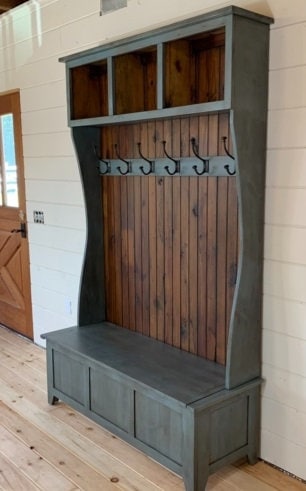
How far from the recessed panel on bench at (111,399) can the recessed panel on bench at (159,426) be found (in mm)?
72

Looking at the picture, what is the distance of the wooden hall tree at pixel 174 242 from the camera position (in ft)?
7.25

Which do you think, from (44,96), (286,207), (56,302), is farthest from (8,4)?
(286,207)

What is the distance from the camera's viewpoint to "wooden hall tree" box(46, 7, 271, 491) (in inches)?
87.0

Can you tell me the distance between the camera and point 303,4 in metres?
2.08

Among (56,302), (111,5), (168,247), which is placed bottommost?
(56,302)

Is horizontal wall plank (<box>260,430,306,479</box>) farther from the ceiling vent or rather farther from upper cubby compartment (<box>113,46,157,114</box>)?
the ceiling vent

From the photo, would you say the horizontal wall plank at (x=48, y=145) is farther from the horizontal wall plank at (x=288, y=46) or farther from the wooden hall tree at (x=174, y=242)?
the horizontal wall plank at (x=288, y=46)

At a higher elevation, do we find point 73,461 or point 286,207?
point 286,207

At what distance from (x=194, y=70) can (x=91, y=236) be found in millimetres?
1237

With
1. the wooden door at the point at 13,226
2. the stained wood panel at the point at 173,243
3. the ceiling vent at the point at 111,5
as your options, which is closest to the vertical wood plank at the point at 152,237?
the stained wood panel at the point at 173,243

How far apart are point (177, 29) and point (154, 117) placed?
41 cm

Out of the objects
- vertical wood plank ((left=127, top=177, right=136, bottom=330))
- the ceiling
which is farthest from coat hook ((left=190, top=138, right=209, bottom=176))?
the ceiling

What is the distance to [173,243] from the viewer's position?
2775mm

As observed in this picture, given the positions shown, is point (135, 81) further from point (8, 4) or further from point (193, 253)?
point (8, 4)
